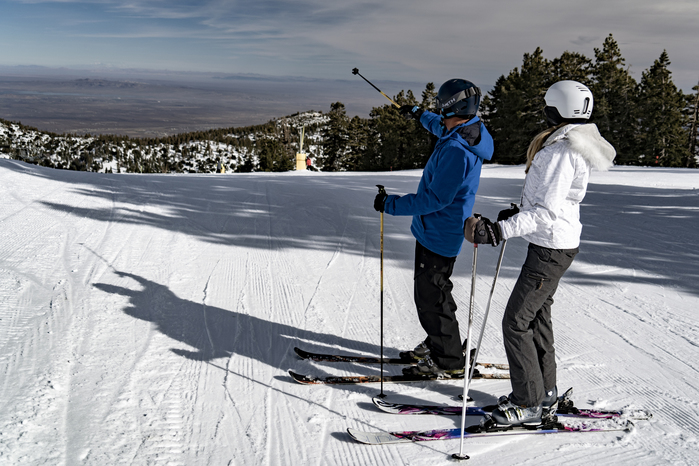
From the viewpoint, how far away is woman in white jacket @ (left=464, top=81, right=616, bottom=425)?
235cm

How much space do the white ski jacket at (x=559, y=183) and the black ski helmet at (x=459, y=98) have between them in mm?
629

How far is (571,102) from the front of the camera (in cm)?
240

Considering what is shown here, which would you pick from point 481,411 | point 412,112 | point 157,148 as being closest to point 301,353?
point 481,411

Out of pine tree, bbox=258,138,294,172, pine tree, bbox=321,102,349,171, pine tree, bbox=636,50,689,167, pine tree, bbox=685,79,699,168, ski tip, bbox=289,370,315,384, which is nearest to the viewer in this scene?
ski tip, bbox=289,370,315,384

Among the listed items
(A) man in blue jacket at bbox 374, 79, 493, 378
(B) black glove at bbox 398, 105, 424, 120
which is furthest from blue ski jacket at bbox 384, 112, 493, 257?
(B) black glove at bbox 398, 105, 424, 120

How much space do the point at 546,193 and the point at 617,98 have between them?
42192 mm

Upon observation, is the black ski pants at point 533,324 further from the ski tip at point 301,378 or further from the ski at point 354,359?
the ski tip at point 301,378

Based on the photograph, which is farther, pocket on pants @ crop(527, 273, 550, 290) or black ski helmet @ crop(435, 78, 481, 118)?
black ski helmet @ crop(435, 78, 481, 118)

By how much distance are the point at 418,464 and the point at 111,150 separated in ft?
424

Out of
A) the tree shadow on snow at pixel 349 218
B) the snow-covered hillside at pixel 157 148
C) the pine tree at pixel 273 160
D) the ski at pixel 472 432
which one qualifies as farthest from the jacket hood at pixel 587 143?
the snow-covered hillside at pixel 157 148

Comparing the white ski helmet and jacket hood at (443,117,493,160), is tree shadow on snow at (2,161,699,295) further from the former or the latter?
the white ski helmet

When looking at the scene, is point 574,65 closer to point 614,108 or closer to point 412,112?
point 614,108

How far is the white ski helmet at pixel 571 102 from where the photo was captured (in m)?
2.39

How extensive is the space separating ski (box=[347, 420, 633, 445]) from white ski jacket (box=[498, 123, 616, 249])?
1148 millimetres
